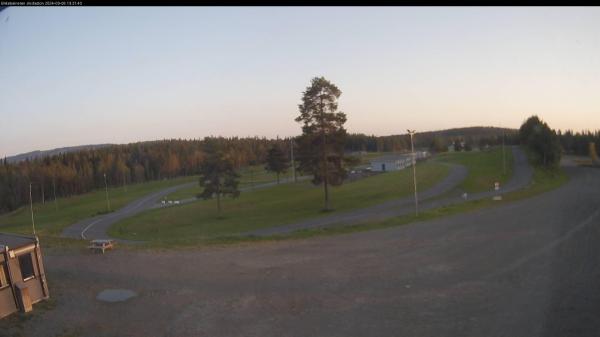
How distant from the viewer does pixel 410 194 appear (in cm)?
3894

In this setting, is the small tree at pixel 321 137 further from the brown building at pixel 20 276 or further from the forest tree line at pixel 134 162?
the brown building at pixel 20 276

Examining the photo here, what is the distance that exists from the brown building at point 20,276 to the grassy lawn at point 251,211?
1652 centimetres

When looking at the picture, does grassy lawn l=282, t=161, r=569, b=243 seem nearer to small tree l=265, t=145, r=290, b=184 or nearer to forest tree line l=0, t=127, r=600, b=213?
forest tree line l=0, t=127, r=600, b=213

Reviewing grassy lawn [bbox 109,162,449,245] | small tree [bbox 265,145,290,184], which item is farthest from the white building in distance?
small tree [bbox 265,145,290,184]

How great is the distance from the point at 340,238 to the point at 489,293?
7.22 metres

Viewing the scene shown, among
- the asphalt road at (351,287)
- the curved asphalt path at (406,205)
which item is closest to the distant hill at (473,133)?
the curved asphalt path at (406,205)

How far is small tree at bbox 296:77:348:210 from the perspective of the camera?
102 ft

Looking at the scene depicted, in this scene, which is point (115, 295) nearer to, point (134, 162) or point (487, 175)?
point (487, 175)

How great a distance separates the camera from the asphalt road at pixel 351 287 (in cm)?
770

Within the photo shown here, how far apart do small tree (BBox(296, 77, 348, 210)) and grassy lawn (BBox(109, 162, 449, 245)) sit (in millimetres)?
3662

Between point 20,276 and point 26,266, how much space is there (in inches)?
13.6

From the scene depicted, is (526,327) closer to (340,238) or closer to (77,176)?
(340,238)

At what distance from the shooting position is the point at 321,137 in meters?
31.4

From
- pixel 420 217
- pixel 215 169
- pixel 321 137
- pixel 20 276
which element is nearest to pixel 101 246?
pixel 20 276
